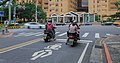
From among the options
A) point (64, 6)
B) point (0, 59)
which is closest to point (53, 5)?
point (64, 6)

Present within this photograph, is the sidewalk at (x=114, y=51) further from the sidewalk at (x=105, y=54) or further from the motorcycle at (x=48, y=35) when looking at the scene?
the motorcycle at (x=48, y=35)

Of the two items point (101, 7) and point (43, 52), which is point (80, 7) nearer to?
point (101, 7)

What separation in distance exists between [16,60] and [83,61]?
Result: 106 inches

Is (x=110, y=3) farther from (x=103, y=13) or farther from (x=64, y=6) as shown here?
(x=64, y=6)

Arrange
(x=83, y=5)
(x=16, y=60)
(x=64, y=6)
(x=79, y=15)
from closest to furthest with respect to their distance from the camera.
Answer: (x=16, y=60)
(x=79, y=15)
(x=64, y=6)
(x=83, y=5)

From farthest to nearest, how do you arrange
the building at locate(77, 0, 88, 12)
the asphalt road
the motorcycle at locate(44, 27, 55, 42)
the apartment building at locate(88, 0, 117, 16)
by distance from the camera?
the building at locate(77, 0, 88, 12) < the apartment building at locate(88, 0, 117, 16) < the motorcycle at locate(44, 27, 55, 42) < the asphalt road

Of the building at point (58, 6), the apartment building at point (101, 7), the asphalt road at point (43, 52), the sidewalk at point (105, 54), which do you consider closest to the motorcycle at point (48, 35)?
the asphalt road at point (43, 52)

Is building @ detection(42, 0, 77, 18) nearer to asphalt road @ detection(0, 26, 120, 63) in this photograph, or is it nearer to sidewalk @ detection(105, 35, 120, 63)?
asphalt road @ detection(0, 26, 120, 63)

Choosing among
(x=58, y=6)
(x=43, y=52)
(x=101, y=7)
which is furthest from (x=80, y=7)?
(x=43, y=52)

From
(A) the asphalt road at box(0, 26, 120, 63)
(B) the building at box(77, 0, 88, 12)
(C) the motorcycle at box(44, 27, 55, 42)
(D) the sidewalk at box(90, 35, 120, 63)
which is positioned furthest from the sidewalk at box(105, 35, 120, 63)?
(B) the building at box(77, 0, 88, 12)

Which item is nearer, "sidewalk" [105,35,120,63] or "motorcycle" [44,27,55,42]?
"sidewalk" [105,35,120,63]

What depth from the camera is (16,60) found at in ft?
37.7

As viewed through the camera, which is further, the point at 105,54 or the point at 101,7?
the point at 101,7

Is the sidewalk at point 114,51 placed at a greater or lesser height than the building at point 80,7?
lesser
